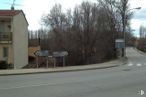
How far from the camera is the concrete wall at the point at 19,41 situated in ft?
154

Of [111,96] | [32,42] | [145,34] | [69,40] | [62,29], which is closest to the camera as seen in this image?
[111,96]

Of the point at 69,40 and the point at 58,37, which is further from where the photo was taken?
the point at 58,37

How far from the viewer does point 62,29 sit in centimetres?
6425

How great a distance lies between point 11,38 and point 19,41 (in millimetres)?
3556

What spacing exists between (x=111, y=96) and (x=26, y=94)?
331 centimetres

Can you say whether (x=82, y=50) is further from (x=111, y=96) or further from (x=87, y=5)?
(x=111, y=96)

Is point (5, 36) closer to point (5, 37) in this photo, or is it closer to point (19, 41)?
point (5, 37)

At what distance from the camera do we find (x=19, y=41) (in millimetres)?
49406

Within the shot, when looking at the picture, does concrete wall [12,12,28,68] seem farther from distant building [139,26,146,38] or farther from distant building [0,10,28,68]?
distant building [139,26,146,38]

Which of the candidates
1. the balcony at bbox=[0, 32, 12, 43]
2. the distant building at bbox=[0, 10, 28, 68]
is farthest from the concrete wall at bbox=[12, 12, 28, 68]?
the balcony at bbox=[0, 32, 12, 43]

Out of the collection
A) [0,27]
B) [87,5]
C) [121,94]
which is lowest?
[121,94]

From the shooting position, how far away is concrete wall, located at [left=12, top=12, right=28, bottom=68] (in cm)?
4691

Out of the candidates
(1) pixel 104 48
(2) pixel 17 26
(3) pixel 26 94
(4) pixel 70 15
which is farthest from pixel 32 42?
(3) pixel 26 94

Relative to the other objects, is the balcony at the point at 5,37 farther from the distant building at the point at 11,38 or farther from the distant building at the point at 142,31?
the distant building at the point at 142,31
